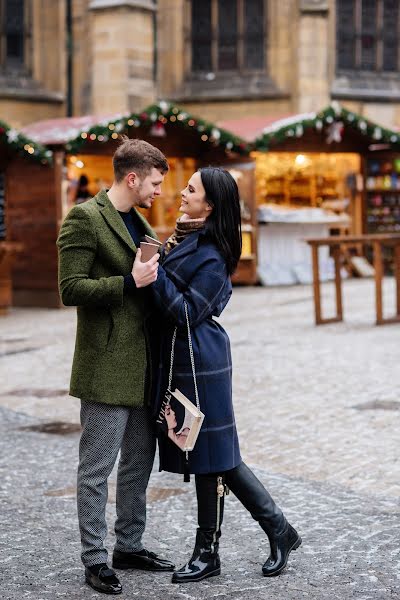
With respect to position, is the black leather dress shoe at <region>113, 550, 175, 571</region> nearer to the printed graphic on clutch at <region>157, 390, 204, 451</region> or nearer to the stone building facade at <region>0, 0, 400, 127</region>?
the printed graphic on clutch at <region>157, 390, 204, 451</region>

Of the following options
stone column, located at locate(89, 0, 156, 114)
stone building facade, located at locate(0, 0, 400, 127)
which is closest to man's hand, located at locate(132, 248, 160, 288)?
stone column, located at locate(89, 0, 156, 114)

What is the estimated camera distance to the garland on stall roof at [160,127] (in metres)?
17.4

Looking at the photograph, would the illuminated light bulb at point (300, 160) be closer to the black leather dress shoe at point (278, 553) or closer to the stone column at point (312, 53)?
the stone column at point (312, 53)

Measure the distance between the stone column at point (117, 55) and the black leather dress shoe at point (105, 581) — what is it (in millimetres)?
21946

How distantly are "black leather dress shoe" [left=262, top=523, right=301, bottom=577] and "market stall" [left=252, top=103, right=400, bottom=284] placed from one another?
16.2m

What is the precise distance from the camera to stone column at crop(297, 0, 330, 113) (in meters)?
26.5

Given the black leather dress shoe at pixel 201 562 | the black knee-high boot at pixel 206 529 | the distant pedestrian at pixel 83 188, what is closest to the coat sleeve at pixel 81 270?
the black knee-high boot at pixel 206 529

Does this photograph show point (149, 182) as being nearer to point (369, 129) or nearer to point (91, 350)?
point (91, 350)

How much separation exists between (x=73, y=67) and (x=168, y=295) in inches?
920

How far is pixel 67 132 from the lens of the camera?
17625 mm

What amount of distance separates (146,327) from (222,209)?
543mm

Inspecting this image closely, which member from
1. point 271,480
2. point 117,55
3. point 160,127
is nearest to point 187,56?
point 117,55

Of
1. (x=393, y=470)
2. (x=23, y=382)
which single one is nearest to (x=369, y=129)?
(x=23, y=382)

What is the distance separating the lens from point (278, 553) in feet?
14.6
